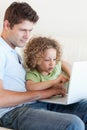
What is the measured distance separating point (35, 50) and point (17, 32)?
0.25 metres

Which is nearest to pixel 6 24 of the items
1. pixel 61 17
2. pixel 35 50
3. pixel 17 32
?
pixel 17 32

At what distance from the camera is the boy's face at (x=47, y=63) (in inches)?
62.1

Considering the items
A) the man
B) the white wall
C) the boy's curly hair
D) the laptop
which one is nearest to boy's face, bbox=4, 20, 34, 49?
the man

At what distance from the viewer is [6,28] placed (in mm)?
1418

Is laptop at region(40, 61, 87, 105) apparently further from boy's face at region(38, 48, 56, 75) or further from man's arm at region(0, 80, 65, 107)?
boy's face at region(38, 48, 56, 75)

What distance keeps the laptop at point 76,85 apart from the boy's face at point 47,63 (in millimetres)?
221

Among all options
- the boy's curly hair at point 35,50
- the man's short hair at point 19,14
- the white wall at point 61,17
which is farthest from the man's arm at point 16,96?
the white wall at point 61,17

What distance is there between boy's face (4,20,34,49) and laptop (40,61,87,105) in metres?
0.33

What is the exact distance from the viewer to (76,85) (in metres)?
1.29

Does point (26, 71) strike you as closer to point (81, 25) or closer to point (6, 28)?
point (6, 28)

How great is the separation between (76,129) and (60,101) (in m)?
0.23

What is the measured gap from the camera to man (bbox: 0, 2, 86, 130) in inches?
47.1

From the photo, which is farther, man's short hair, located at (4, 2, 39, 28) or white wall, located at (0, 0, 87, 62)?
white wall, located at (0, 0, 87, 62)

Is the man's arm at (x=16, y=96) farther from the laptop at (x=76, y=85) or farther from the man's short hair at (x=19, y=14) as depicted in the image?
the man's short hair at (x=19, y=14)
